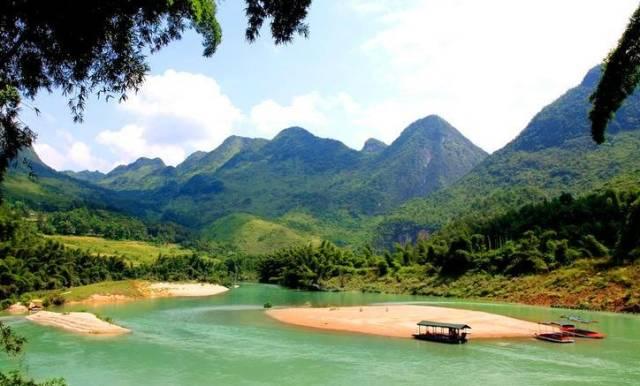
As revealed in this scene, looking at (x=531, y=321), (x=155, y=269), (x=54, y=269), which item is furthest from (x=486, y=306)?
(x=155, y=269)

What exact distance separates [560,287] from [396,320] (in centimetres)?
3619

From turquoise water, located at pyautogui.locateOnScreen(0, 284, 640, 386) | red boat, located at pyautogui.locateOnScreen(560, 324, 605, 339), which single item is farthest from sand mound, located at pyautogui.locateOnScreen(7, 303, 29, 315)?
red boat, located at pyautogui.locateOnScreen(560, 324, 605, 339)

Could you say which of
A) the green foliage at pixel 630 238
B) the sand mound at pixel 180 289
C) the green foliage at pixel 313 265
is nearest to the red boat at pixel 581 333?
the green foliage at pixel 630 238

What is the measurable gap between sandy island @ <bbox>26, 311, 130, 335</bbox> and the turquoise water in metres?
2.09

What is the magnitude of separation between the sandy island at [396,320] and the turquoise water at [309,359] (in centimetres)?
355

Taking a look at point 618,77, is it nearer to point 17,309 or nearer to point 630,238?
point 630,238

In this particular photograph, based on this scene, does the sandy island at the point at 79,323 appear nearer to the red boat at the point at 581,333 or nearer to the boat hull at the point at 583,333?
the red boat at the point at 581,333

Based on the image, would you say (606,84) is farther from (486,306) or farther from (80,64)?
(486,306)

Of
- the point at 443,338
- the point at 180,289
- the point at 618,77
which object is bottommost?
the point at 443,338

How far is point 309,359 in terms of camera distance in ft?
135

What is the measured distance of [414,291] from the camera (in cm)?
10969

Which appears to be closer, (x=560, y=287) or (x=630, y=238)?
(x=630, y=238)

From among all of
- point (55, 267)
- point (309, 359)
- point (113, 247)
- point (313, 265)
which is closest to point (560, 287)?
point (309, 359)

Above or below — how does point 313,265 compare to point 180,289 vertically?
above
